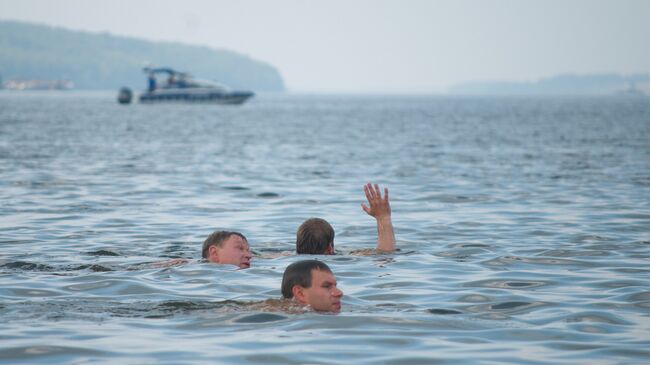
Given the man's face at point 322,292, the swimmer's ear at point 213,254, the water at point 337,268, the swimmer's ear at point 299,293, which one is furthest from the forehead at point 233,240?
the man's face at point 322,292

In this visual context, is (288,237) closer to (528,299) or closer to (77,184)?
(528,299)

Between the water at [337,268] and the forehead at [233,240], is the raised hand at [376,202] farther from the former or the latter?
the forehead at [233,240]

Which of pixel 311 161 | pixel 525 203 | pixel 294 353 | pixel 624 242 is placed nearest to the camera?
pixel 294 353

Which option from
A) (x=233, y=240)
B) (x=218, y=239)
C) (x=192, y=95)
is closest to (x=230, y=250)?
(x=233, y=240)

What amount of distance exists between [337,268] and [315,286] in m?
2.92

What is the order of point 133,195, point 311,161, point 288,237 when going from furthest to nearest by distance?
point 311,161
point 133,195
point 288,237

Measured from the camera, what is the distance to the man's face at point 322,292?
8.80 metres

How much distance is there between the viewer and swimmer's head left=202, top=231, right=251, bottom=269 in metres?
11.6

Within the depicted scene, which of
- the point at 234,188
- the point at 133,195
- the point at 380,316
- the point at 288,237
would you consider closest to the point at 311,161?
the point at 234,188

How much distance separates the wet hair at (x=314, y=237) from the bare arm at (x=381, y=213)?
58cm

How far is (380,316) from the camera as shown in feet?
29.3

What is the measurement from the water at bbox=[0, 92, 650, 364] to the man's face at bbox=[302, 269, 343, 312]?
0.49 ft

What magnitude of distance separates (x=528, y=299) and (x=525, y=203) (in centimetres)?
993

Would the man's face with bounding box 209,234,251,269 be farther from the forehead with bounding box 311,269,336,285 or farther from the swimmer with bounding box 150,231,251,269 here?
the forehead with bounding box 311,269,336,285
